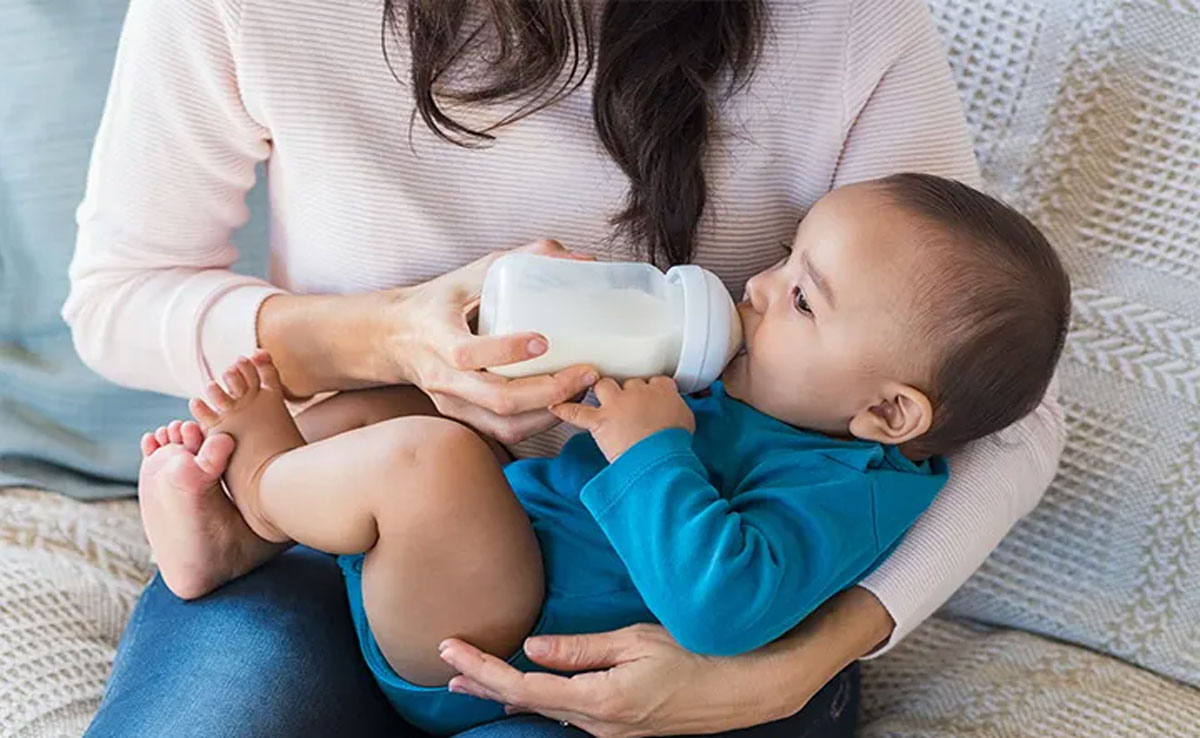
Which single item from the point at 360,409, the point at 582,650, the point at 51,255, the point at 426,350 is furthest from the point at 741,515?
the point at 51,255

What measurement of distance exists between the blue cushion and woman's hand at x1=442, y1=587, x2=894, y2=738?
2.04 feet

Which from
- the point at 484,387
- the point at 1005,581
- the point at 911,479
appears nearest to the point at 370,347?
the point at 484,387

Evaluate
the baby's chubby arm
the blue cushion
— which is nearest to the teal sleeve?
the baby's chubby arm

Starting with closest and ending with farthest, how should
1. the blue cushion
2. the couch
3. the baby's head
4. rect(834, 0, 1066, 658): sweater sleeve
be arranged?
the baby's head, rect(834, 0, 1066, 658): sweater sleeve, the couch, the blue cushion

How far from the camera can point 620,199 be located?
1.21 metres

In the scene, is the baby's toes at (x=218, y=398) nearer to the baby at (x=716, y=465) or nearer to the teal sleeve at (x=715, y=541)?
the baby at (x=716, y=465)

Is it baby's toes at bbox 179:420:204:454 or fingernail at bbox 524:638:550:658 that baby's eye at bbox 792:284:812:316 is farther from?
baby's toes at bbox 179:420:204:454

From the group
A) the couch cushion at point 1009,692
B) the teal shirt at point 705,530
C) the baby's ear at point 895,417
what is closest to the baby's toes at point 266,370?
the teal shirt at point 705,530

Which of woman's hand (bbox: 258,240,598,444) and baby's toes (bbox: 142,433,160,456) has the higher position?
woman's hand (bbox: 258,240,598,444)

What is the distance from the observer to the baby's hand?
1.02 metres

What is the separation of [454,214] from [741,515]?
375mm

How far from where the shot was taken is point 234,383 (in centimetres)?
111

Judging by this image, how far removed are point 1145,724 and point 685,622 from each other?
53 cm

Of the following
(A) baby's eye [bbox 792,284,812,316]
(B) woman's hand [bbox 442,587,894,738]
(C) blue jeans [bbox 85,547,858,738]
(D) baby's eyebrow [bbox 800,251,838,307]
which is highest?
(D) baby's eyebrow [bbox 800,251,838,307]
